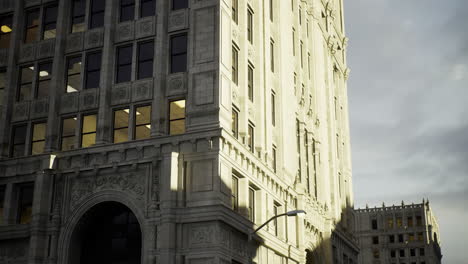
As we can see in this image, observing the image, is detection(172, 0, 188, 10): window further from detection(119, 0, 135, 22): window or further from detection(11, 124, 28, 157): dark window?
detection(11, 124, 28, 157): dark window

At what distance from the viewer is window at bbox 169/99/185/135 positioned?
39.1 metres

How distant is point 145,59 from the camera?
41.5 meters

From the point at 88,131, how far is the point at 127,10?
27.6ft

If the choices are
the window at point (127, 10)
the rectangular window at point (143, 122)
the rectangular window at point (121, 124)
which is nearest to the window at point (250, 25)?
the window at point (127, 10)

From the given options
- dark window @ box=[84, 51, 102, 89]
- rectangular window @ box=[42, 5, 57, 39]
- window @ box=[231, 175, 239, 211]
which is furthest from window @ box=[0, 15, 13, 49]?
window @ box=[231, 175, 239, 211]

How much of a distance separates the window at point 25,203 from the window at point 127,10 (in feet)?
40.0

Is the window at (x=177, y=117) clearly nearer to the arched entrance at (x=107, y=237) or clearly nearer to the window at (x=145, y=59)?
the window at (x=145, y=59)

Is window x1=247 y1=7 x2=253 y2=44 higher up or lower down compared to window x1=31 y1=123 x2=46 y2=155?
higher up

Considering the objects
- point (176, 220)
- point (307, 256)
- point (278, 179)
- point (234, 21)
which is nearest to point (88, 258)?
point (176, 220)

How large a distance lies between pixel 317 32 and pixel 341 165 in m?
14.3

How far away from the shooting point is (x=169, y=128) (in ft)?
129

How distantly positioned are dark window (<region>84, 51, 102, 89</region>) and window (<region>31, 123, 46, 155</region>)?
405cm

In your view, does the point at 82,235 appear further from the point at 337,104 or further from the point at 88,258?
the point at 337,104

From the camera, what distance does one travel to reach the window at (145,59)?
41125 millimetres
